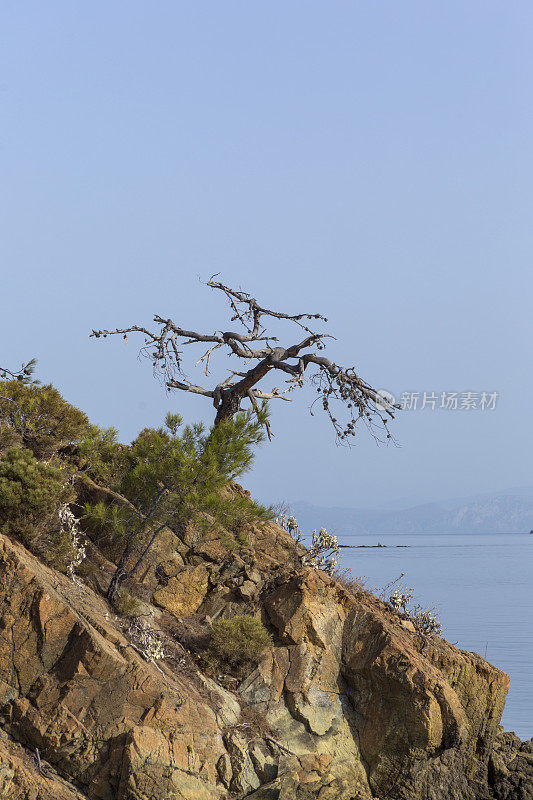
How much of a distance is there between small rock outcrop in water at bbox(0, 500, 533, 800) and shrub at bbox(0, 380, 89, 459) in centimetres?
277

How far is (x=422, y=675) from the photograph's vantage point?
14.1 meters

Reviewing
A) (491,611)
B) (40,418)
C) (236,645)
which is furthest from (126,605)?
(491,611)

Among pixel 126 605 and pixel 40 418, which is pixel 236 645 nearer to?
pixel 126 605

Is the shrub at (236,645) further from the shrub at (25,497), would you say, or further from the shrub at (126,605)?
the shrub at (25,497)

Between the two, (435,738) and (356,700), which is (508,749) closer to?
(435,738)

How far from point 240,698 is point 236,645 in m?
0.89

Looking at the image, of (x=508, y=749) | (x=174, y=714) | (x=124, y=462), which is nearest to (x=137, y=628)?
(x=174, y=714)

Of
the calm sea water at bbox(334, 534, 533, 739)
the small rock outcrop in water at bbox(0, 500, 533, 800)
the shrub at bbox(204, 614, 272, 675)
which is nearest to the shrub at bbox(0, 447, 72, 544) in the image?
the small rock outcrop in water at bbox(0, 500, 533, 800)

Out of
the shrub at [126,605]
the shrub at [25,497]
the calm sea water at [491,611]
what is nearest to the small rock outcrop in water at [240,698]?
the shrub at [126,605]

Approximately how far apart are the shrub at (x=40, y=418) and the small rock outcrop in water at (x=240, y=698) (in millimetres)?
2769

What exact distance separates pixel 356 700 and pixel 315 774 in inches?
65.9

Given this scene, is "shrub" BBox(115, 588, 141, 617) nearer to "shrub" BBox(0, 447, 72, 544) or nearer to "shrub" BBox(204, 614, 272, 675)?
"shrub" BBox(204, 614, 272, 675)

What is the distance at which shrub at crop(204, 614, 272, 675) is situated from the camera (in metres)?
14.0

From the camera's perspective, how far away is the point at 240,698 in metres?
13.9
